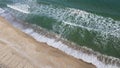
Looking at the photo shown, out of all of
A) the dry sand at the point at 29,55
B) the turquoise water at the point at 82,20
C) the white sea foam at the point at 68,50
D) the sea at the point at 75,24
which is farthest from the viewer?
the turquoise water at the point at 82,20

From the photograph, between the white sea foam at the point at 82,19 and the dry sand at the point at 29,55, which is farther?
the white sea foam at the point at 82,19

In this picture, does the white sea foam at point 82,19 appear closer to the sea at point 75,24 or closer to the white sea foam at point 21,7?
the sea at point 75,24

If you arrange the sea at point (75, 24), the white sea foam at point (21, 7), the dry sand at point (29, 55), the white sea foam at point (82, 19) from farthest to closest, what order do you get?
the white sea foam at point (21, 7) → the white sea foam at point (82, 19) → the sea at point (75, 24) → the dry sand at point (29, 55)

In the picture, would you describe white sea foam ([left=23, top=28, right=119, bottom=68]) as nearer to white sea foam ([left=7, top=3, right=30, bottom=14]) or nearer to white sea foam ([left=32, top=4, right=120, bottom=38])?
white sea foam ([left=32, top=4, right=120, bottom=38])

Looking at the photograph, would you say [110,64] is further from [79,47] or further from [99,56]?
[79,47]

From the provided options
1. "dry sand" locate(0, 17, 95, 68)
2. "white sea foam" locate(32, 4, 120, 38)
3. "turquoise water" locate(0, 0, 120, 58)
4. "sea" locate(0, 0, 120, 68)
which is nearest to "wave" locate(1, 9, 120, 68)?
Result: "sea" locate(0, 0, 120, 68)

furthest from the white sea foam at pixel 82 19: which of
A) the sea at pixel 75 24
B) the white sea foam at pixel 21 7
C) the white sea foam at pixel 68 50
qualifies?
the white sea foam at pixel 68 50

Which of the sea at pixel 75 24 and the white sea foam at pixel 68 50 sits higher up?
the sea at pixel 75 24
